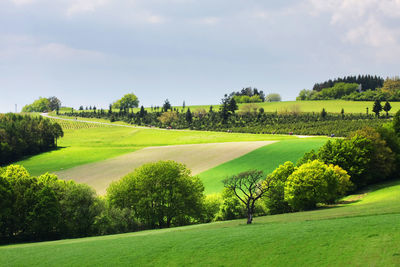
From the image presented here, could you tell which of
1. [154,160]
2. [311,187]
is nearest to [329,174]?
[311,187]

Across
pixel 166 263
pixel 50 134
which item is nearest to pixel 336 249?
pixel 166 263

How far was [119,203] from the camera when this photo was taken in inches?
2496

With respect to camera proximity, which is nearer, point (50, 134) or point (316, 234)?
point (316, 234)

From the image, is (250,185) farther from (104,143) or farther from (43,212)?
(104,143)

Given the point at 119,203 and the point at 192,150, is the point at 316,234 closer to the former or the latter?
the point at 119,203

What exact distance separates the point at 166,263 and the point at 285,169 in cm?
4471

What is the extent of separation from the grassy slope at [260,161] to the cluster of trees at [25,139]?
260 feet

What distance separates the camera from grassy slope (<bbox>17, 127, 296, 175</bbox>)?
372ft

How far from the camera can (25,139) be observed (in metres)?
140

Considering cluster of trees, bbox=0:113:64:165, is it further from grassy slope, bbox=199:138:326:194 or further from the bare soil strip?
grassy slope, bbox=199:138:326:194

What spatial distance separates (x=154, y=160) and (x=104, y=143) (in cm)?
6038

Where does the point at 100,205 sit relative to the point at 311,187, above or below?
below

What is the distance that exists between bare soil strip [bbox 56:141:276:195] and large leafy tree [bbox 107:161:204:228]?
16.3 metres

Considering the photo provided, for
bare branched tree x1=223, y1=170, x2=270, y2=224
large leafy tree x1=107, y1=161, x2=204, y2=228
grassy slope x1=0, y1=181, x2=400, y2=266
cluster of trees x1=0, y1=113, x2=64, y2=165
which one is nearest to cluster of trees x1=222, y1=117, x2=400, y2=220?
bare branched tree x1=223, y1=170, x2=270, y2=224
